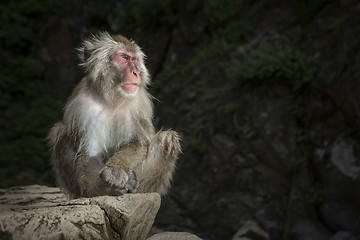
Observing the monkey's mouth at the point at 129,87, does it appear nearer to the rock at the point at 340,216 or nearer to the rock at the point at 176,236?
the rock at the point at 176,236

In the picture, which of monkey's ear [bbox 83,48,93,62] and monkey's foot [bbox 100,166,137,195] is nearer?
monkey's foot [bbox 100,166,137,195]

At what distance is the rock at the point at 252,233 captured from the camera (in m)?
5.88

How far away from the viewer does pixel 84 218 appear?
246cm

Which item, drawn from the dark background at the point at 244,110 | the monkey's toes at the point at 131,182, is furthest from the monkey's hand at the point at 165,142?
the dark background at the point at 244,110

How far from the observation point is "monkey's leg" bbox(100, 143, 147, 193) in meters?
2.96

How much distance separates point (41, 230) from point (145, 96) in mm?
1567

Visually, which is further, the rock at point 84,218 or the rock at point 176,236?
the rock at point 176,236

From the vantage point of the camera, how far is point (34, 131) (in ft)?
28.8

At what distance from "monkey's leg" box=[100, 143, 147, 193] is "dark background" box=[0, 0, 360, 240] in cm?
206

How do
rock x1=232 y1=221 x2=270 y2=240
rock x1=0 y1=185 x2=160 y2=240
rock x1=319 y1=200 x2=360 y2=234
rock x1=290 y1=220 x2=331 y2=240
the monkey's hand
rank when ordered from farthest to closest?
rock x1=232 y1=221 x2=270 y2=240 < rock x1=290 y1=220 x2=331 y2=240 < rock x1=319 y1=200 x2=360 y2=234 < the monkey's hand < rock x1=0 y1=185 x2=160 y2=240

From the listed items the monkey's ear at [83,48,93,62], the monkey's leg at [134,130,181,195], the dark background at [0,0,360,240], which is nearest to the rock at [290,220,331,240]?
the dark background at [0,0,360,240]

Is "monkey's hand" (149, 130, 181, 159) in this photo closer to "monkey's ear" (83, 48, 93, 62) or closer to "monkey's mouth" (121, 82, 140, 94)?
"monkey's mouth" (121, 82, 140, 94)

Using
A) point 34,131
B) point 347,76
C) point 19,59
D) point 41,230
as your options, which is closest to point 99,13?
point 19,59

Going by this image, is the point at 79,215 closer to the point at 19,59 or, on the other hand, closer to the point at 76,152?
the point at 76,152
